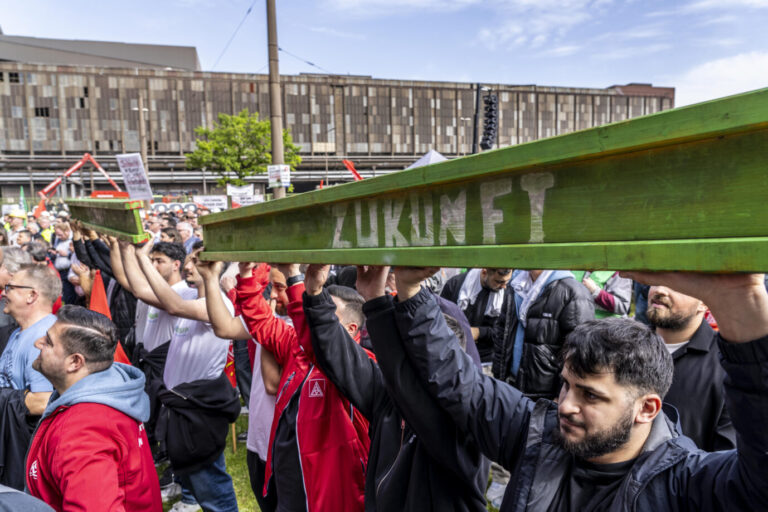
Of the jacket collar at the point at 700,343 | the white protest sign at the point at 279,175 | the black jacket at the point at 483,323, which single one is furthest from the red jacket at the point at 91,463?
the white protest sign at the point at 279,175

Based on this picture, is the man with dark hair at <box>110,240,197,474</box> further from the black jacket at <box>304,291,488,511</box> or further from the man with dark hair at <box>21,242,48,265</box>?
the man with dark hair at <box>21,242,48,265</box>

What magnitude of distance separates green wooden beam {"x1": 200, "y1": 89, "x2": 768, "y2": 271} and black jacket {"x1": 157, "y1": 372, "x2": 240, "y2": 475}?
282 cm

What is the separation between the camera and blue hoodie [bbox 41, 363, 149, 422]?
2.33 metres

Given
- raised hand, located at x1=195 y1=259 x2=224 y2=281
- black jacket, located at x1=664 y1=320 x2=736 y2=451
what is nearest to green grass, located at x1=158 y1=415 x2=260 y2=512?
raised hand, located at x1=195 y1=259 x2=224 y2=281

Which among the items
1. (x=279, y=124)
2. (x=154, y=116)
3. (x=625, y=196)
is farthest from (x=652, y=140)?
(x=154, y=116)

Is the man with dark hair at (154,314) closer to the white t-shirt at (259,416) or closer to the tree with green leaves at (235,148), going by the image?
the white t-shirt at (259,416)

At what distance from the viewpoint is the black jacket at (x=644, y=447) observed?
3.49 feet

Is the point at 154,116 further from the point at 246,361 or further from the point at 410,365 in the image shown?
the point at 410,365

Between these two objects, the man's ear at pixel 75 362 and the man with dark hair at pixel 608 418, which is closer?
the man with dark hair at pixel 608 418

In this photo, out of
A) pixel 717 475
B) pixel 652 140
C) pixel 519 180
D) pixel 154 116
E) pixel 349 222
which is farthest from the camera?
pixel 154 116

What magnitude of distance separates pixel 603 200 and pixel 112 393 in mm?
2372

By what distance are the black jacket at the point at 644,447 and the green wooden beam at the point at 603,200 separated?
0.33 metres

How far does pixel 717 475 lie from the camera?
51.5 inches

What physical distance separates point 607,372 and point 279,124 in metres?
9.54
